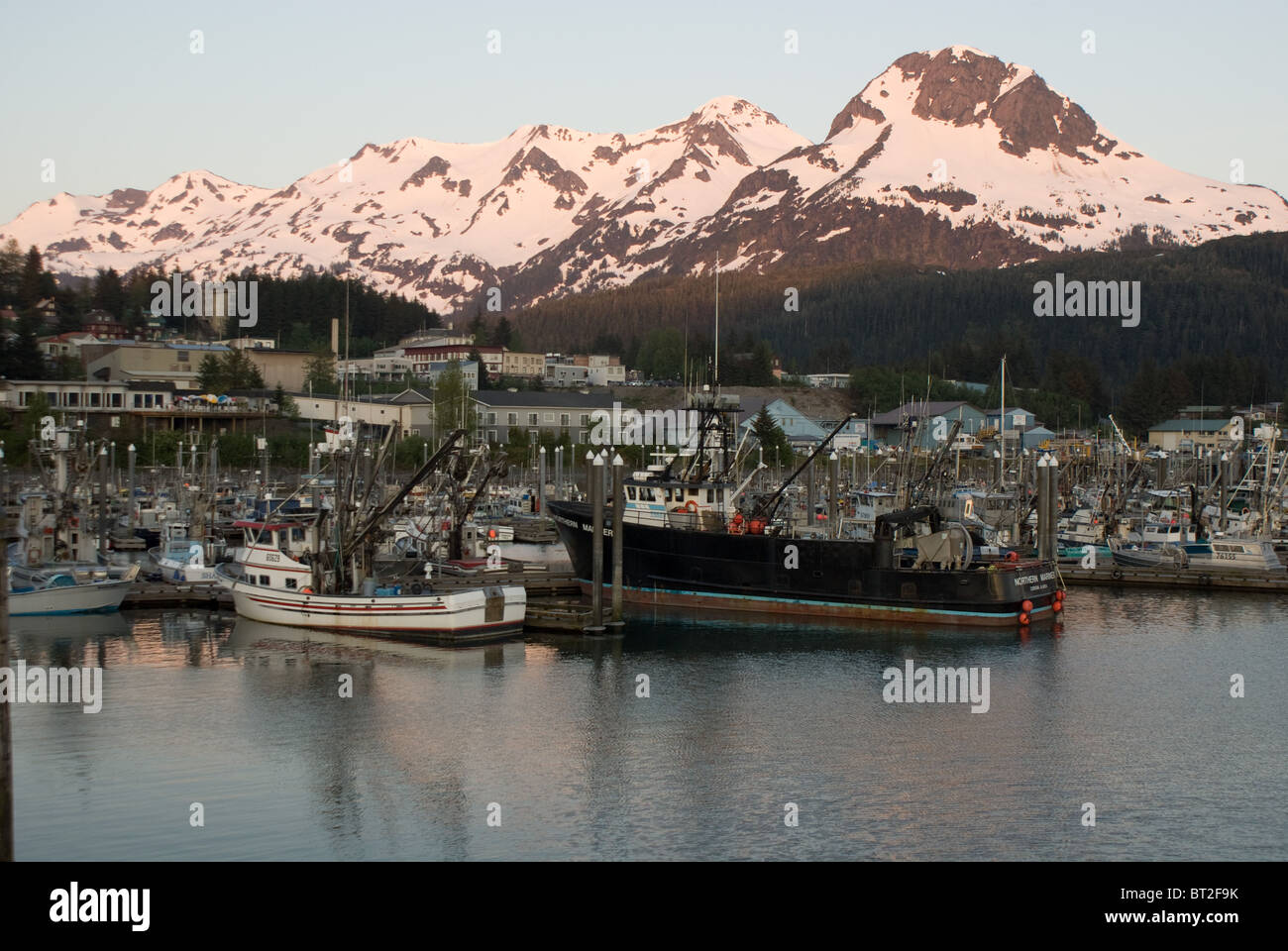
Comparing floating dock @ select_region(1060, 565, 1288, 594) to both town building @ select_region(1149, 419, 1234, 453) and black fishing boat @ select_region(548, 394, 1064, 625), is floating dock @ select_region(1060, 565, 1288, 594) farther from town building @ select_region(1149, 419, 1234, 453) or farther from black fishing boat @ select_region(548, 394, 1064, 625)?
town building @ select_region(1149, 419, 1234, 453)

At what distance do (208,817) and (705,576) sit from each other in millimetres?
25657

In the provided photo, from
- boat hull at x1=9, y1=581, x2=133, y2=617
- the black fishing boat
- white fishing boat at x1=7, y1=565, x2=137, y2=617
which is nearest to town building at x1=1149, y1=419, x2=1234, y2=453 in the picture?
the black fishing boat

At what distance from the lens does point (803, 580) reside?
4528cm

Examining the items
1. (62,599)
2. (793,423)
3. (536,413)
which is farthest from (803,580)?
(793,423)

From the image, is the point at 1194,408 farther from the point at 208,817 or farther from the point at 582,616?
the point at 208,817

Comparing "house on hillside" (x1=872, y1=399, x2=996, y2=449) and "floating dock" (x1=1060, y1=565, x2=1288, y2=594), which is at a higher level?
"house on hillside" (x1=872, y1=399, x2=996, y2=449)

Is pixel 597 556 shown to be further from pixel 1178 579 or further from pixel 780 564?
pixel 1178 579

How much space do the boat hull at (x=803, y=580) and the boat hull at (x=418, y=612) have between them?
343 inches

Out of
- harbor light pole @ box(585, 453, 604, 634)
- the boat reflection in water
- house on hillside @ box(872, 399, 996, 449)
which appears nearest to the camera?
the boat reflection in water

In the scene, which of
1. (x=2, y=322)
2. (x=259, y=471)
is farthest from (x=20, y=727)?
(x=2, y=322)

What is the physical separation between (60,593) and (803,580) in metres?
24.7

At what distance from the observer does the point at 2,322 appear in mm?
118312

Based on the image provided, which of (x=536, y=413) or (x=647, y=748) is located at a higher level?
(x=536, y=413)

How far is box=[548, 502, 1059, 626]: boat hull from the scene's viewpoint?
43594 millimetres
